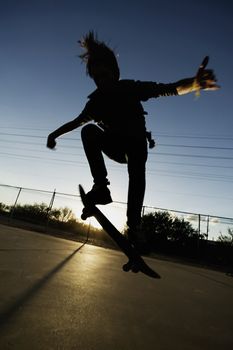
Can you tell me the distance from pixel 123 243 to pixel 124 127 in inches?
40.5

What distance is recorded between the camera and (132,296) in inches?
109

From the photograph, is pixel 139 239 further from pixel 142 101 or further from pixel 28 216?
pixel 28 216

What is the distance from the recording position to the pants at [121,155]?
7.41 feet

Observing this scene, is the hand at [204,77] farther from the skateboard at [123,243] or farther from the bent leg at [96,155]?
the skateboard at [123,243]

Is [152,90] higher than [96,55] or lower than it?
lower

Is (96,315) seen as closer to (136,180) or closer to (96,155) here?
(136,180)

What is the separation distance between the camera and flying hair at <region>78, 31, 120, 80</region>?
8.25ft

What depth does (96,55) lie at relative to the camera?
255 cm

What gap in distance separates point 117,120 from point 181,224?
1866cm

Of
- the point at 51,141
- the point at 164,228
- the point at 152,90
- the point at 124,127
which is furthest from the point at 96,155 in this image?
the point at 164,228

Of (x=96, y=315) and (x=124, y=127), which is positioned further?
(x=124, y=127)

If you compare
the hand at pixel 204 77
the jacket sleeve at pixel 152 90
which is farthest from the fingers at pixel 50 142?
the hand at pixel 204 77

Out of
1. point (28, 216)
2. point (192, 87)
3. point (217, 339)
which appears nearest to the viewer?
point (217, 339)

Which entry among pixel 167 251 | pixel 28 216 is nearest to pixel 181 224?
pixel 167 251
